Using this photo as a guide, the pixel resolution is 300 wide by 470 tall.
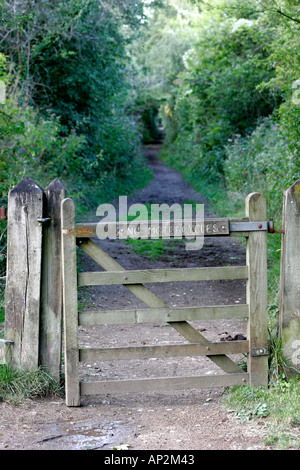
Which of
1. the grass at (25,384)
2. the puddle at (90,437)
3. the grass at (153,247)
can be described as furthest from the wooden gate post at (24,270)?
the grass at (153,247)

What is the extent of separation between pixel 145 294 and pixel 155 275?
7.3 inches

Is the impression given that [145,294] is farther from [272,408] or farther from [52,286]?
[272,408]

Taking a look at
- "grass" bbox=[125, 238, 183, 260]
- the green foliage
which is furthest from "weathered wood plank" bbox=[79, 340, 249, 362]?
the green foliage

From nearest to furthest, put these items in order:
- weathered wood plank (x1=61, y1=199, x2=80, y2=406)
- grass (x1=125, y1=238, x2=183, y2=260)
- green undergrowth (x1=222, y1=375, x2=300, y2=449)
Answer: green undergrowth (x1=222, y1=375, x2=300, y2=449), weathered wood plank (x1=61, y1=199, x2=80, y2=406), grass (x1=125, y1=238, x2=183, y2=260)

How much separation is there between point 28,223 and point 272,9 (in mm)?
6139

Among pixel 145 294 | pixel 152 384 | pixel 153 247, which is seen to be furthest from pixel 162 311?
pixel 153 247

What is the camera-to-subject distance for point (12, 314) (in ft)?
14.2

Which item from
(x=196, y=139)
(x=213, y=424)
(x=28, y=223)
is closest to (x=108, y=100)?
(x=196, y=139)

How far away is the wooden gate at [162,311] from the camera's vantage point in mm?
4113

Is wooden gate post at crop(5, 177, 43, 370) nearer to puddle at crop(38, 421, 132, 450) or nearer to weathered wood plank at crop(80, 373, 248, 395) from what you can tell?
weathered wood plank at crop(80, 373, 248, 395)

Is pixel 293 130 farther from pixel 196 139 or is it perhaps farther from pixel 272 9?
pixel 196 139

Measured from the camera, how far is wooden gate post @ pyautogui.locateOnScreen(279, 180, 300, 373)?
166 inches

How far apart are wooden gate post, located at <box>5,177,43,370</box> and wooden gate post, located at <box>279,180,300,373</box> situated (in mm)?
2035

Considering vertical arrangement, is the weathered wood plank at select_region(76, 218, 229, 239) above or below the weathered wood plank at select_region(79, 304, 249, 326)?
above
